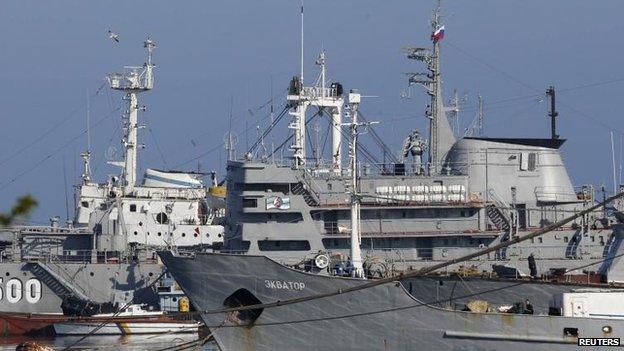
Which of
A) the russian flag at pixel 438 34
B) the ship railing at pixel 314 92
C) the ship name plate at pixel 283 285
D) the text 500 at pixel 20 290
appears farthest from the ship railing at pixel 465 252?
the ship name plate at pixel 283 285

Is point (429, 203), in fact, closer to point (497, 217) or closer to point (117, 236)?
point (497, 217)

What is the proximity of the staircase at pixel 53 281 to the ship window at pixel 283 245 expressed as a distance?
8.00 m

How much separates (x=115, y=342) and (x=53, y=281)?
6717mm

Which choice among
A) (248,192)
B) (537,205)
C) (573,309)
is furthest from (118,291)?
(573,309)

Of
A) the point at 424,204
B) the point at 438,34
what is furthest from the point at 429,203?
the point at 438,34

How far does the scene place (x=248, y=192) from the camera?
43844 mm

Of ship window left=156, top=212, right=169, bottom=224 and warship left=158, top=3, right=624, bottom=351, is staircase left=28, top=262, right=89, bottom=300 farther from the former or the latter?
warship left=158, top=3, right=624, bottom=351

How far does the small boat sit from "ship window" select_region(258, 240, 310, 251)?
334 centimetres

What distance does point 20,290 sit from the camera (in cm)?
4916

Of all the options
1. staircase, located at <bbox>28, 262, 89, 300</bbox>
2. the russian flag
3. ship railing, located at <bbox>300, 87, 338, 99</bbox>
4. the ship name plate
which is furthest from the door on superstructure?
the ship name plate

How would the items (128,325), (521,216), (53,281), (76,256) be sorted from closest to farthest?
(128,325), (521,216), (53,281), (76,256)

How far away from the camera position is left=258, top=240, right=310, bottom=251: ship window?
1724 inches

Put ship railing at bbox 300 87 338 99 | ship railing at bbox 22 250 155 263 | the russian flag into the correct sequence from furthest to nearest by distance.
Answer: ship railing at bbox 22 250 155 263 → ship railing at bbox 300 87 338 99 → the russian flag

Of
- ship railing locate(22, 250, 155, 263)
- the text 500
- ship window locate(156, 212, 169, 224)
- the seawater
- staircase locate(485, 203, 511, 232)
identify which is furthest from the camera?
ship window locate(156, 212, 169, 224)
